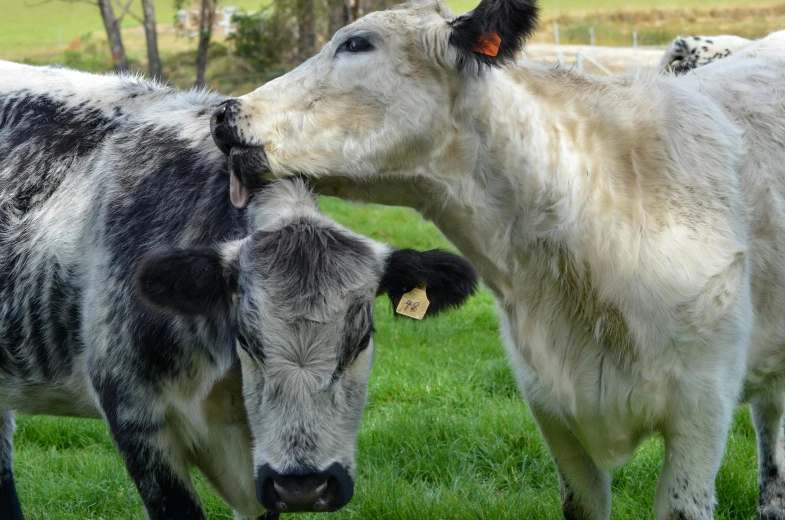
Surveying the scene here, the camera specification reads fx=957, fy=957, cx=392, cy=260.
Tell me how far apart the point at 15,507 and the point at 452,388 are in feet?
9.22

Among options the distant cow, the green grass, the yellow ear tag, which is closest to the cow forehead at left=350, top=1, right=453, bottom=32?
the yellow ear tag

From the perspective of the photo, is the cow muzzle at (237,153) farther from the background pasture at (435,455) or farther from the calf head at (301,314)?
the background pasture at (435,455)

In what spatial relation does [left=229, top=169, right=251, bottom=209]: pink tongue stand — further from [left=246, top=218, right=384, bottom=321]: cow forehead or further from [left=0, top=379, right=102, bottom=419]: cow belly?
[left=0, top=379, right=102, bottom=419]: cow belly

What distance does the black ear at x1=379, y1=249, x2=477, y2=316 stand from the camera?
3.70 m

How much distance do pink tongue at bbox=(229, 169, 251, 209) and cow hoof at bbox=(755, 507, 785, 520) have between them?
3094 mm

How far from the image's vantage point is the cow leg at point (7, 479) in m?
4.92

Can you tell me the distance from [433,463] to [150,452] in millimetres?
1916

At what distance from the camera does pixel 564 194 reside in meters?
3.95

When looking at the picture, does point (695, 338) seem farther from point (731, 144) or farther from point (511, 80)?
point (511, 80)

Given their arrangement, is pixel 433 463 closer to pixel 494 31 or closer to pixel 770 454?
pixel 770 454

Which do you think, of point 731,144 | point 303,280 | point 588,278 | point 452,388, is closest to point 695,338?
point 588,278

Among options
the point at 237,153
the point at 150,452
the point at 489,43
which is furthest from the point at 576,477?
the point at 237,153

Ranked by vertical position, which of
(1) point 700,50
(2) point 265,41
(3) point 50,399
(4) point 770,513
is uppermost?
(3) point 50,399

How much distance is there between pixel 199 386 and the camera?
382 cm
